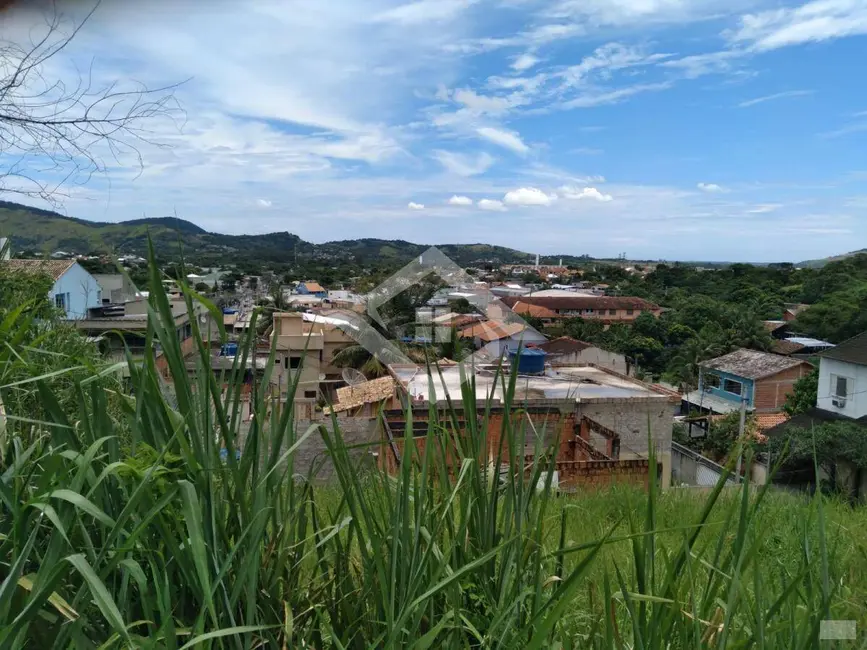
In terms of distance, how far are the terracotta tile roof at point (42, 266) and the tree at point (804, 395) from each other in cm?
1404

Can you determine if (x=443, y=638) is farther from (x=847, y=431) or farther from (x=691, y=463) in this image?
(x=847, y=431)

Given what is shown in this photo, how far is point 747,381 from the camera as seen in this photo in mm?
17328

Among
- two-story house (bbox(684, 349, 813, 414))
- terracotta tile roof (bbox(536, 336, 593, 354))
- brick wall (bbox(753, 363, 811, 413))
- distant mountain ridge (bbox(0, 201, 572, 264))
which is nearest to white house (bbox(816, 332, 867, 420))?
two-story house (bbox(684, 349, 813, 414))

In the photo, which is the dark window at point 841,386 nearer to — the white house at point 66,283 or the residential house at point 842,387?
the residential house at point 842,387

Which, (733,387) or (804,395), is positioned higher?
(804,395)

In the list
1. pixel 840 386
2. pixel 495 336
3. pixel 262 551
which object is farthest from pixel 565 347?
pixel 262 551

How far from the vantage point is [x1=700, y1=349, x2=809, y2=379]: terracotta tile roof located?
56.4 feet

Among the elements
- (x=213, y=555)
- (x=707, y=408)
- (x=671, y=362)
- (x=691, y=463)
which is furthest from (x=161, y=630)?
(x=671, y=362)

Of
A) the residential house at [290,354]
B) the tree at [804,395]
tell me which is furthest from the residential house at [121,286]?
the tree at [804,395]

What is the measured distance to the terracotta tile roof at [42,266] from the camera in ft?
8.46

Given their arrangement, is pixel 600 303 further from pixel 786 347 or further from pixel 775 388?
pixel 775 388

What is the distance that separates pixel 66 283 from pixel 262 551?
2616 millimetres

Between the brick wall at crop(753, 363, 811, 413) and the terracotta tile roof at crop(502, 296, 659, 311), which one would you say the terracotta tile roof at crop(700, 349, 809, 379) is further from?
the terracotta tile roof at crop(502, 296, 659, 311)

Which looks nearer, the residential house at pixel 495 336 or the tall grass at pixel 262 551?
the tall grass at pixel 262 551
